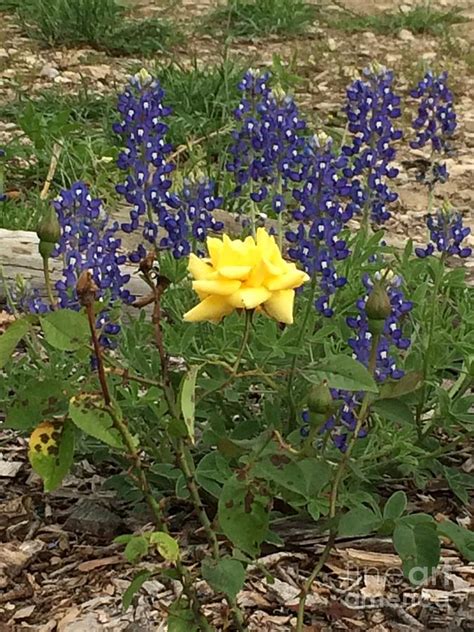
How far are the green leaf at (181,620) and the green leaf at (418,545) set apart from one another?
0.34 metres

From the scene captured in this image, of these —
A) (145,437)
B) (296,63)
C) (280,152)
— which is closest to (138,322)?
(145,437)

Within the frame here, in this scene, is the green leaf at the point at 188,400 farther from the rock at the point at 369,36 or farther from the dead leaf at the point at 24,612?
the rock at the point at 369,36

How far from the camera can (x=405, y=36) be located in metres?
7.29

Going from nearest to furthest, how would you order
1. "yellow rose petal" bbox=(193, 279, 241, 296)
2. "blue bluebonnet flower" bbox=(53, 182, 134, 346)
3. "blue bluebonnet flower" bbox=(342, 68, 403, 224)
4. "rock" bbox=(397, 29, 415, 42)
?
"yellow rose petal" bbox=(193, 279, 241, 296), "blue bluebonnet flower" bbox=(53, 182, 134, 346), "blue bluebonnet flower" bbox=(342, 68, 403, 224), "rock" bbox=(397, 29, 415, 42)

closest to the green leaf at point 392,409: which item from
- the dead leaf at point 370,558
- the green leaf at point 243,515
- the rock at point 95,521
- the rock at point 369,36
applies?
the green leaf at point 243,515

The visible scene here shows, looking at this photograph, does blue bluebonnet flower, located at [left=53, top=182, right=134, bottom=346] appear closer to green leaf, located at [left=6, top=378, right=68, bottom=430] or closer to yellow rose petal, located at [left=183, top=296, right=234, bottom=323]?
green leaf, located at [left=6, top=378, right=68, bottom=430]

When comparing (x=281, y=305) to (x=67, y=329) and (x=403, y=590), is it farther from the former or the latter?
(x=403, y=590)

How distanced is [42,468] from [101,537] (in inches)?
35.2

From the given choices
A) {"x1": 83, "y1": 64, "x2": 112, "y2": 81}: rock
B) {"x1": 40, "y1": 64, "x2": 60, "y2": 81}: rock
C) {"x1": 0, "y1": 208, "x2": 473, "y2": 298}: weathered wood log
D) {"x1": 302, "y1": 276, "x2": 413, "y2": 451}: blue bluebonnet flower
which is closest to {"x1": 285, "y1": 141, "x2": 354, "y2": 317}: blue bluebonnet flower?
{"x1": 302, "y1": 276, "x2": 413, "y2": 451}: blue bluebonnet flower

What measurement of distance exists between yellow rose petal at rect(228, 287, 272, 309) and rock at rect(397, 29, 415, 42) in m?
5.98

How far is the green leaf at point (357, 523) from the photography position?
1.79 metres

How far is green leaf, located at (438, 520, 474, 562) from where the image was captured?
5.76 feet

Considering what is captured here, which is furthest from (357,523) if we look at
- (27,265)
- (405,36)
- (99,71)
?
(405,36)

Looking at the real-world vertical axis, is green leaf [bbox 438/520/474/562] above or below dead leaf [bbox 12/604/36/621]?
above
